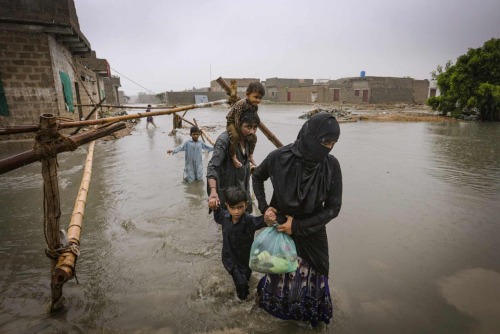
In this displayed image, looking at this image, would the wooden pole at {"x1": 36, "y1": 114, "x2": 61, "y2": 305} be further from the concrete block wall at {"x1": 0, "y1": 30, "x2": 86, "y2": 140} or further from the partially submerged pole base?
the concrete block wall at {"x1": 0, "y1": 30, "x2": 86, "y2": 140}

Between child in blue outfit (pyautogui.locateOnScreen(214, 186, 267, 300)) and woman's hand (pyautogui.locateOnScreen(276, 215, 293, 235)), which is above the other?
woman's hand (pyautogui.locateOnScreen(276, 215, 293, 235))

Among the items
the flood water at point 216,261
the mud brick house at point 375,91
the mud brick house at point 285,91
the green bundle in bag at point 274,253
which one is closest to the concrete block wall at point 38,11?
the flood water at point 216,261

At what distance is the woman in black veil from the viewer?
6.30 feet

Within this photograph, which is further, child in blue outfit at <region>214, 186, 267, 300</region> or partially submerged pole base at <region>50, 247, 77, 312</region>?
child in blue outfit at <region>214, 186, 267, 300</region>

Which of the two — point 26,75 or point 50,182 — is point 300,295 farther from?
point 26,75

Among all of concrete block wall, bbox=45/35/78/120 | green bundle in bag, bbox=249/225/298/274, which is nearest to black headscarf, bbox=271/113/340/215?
green bundle in bag, bbox=249/225/298/274

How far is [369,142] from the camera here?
39.6ft

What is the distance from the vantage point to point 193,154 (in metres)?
6.34

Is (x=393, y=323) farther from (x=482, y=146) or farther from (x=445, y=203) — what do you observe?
(x=482, y=146)

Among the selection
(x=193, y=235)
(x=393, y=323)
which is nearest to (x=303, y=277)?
(x=393, y=323)

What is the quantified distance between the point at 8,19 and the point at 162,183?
688 centimetres

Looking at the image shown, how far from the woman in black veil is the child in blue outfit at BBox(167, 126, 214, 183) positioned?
167 inches

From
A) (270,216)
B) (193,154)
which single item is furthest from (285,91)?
(270,216)

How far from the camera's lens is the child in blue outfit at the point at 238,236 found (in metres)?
2.53
